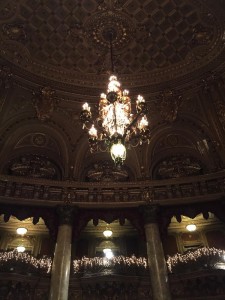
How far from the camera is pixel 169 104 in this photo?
1279cm

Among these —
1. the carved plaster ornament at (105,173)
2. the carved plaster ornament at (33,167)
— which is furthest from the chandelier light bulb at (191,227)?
the carved plaster ornament at (33,167)

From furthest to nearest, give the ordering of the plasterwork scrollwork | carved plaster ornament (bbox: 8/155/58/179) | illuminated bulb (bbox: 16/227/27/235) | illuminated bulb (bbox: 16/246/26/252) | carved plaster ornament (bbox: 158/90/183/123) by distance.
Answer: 1. carved plaster ornament (bbox: 8/155/58/179)
2. carved plaster ornament (bbox: 158/90/183/123)
3. illuminated bulb (bbox: 16/227/27/235)
4. illuminated bulb (bbox: 16/246/26/252)
5. the plasterwork scrollwork

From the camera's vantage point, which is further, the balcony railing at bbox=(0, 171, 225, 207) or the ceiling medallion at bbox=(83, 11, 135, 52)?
the balcony railing at bbox=(0, 171, 225, 207)

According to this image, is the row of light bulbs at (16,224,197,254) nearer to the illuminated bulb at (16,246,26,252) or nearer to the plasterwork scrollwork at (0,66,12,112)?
the illuminated bulb at (16,246,26,252)

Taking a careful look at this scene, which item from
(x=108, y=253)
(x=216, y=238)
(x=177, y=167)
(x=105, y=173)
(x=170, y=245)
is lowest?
(x=108, y=253)

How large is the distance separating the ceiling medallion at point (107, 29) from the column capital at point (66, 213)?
5.99 m

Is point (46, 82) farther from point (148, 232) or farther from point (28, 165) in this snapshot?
point (148, 232)

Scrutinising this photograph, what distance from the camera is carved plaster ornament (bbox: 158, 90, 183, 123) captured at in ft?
41.4

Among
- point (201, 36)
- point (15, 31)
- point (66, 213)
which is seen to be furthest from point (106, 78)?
point (66, 213)

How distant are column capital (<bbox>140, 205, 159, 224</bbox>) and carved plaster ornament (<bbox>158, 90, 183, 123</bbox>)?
4.00m

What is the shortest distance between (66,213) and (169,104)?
601 cm

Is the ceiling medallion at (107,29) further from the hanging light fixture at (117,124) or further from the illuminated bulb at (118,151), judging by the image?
the illuminated bulb at (118,151)

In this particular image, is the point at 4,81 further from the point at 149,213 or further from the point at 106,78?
the point at 149,213

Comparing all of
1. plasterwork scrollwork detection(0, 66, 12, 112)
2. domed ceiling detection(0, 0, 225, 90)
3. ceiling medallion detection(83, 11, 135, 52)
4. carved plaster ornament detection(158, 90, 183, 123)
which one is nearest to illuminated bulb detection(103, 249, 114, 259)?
carved plaster ornament detection(158, 90, 183, 123)
